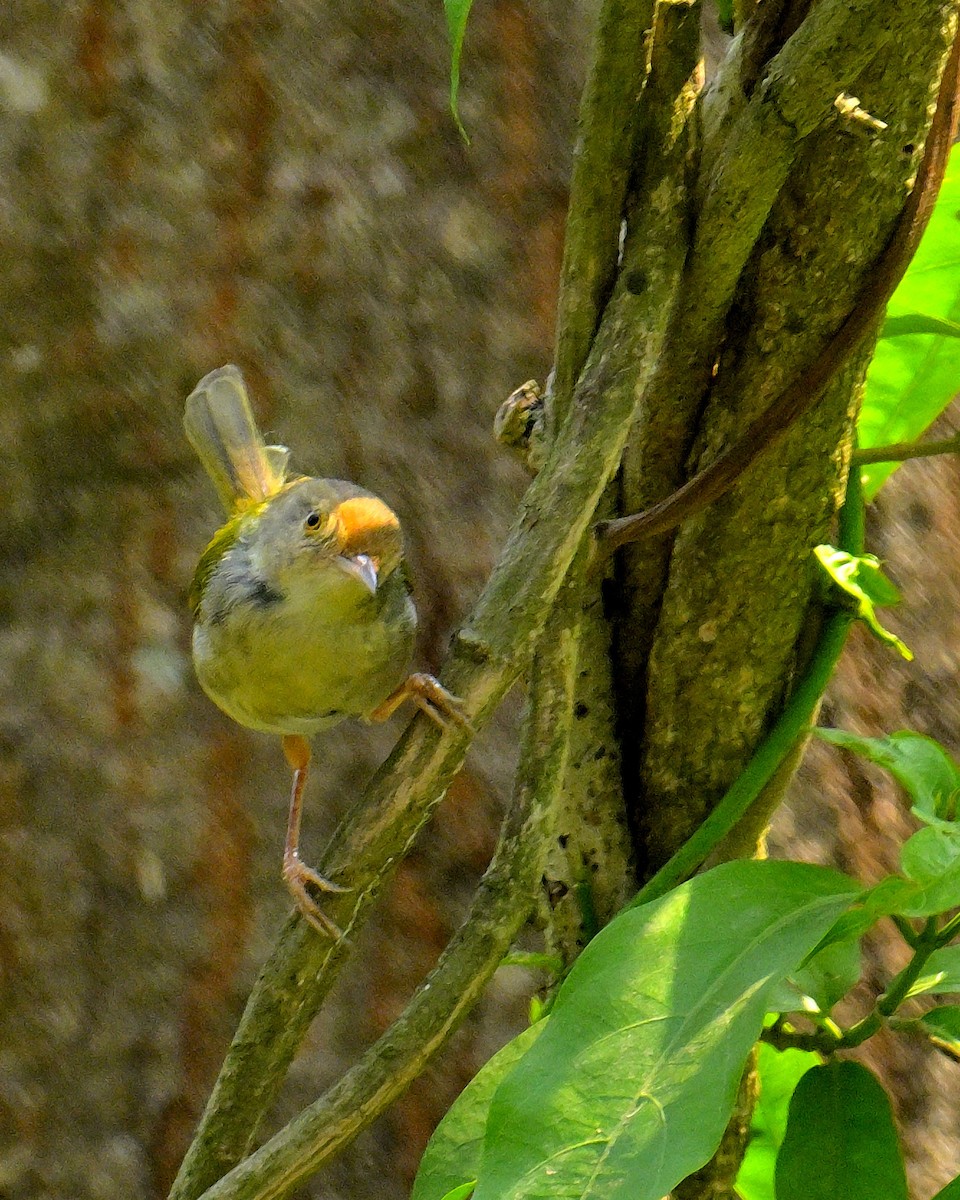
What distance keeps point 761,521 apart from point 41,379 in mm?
1520

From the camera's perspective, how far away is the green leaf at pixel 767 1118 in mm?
1377

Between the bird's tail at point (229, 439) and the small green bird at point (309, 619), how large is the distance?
8.8 inches

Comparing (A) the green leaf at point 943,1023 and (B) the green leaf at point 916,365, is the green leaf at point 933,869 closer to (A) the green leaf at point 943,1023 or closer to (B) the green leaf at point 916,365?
(A) the green leaf at point 943,1023

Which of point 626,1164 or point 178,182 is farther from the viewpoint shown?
point 178,182

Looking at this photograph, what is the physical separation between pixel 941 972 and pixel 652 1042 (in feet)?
1.20

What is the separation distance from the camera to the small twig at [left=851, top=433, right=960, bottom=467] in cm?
125

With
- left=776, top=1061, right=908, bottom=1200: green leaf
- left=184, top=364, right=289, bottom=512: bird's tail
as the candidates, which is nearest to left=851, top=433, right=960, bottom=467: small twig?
left=776, top=1061, right=908, bottom=1200: green leaf

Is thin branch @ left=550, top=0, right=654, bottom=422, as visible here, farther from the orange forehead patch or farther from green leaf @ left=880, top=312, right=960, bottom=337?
the orange forehead patch

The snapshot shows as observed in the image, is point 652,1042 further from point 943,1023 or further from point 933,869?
point 943,1023

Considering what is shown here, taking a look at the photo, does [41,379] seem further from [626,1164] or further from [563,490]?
[626,1164]

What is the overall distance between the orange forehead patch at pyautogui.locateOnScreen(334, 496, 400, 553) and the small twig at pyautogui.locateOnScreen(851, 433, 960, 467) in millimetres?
671

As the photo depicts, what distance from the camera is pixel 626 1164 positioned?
83cm

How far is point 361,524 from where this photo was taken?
166 centimetres

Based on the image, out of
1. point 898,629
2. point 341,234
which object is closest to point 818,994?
point 898,629
